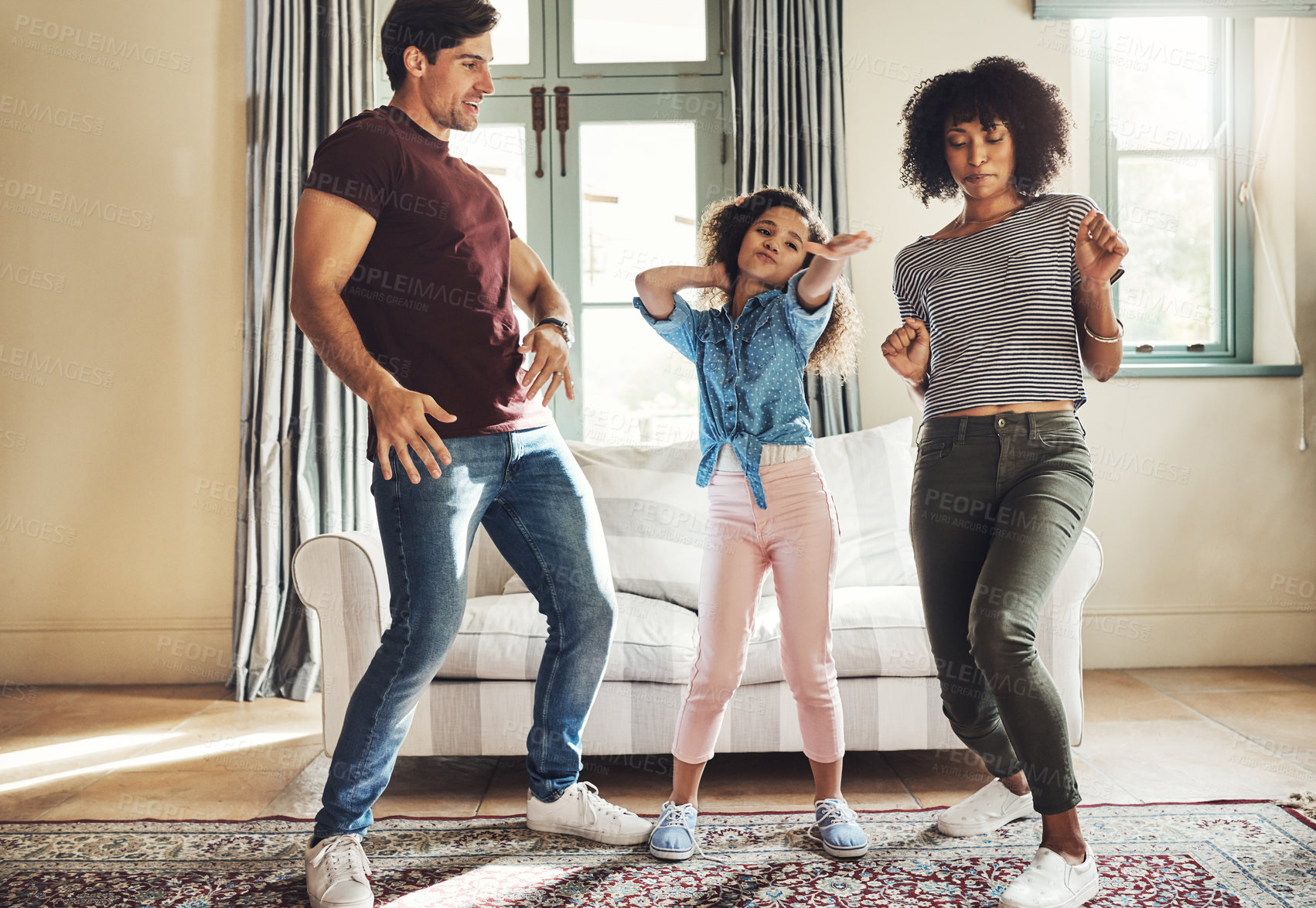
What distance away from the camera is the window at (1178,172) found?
11.0 feet

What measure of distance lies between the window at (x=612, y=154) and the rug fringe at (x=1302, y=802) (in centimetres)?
193

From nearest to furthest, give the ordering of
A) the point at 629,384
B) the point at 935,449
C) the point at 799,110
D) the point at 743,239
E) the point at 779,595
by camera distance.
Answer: the point at 935,449 < the point at 779,595 < the point at 743,239 < the point at 799,110 < the point at 629,384

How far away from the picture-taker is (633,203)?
3.38 meters

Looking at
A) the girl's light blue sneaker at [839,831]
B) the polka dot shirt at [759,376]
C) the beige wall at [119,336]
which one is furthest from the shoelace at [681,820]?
the beige wall at [119,336]

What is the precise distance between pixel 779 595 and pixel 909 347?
0.51 metres

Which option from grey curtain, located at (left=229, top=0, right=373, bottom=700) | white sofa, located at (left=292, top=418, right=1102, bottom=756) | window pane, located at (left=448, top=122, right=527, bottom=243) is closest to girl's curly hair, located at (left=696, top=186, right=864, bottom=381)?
white sofa, located at (left=292, top=418, right=1102, bottom=756)

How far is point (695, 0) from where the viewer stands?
338 centimetres

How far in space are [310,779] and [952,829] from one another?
57.3 inches

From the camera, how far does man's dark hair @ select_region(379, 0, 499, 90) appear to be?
1.63 m

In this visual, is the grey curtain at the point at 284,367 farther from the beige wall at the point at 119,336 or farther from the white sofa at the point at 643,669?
the white sofa at the point at 643,669

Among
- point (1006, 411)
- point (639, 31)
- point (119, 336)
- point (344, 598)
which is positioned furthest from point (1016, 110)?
point (119, 336)

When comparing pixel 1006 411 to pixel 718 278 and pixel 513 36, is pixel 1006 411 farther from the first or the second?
pixel 513 36

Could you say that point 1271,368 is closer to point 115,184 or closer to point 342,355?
point 342,355

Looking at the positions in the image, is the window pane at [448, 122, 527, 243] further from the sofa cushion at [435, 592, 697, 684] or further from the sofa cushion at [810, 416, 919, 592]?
the sofa cushion at [435, 592, 697, 684]
